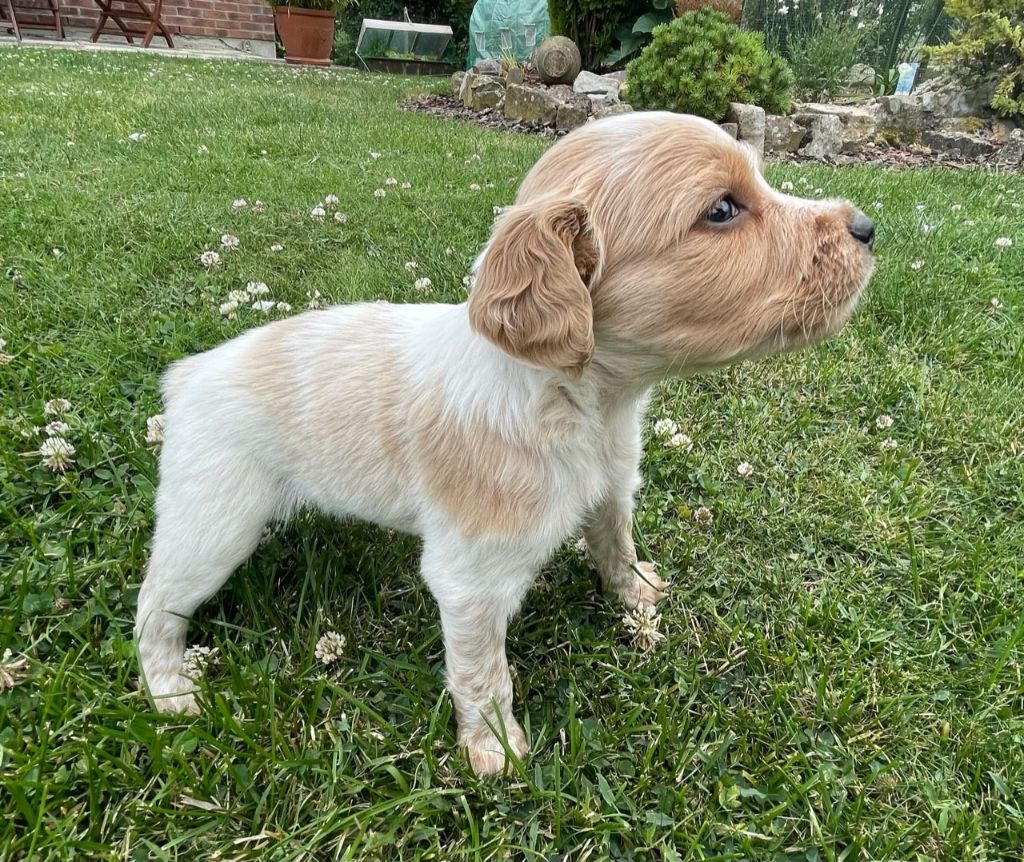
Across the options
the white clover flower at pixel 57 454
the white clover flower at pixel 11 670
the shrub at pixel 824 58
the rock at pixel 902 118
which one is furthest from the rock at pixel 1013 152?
the white clover flower at pixel 11 670

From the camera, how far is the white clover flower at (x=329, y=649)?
7.73ft

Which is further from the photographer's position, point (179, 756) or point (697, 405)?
point (697, 405)

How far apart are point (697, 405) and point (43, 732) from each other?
9.88 feet

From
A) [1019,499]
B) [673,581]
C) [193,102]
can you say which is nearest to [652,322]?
[673,581]

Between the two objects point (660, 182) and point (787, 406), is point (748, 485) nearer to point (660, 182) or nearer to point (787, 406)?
point (787, 406)

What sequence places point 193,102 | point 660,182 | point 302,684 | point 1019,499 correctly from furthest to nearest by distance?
point 193,102, point 1019,499, point 302,684, point 660,182

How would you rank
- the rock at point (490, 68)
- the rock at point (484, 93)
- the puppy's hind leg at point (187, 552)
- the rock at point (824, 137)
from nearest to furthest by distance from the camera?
the puppy's hind leg at point (187, 552) → the rock at point (824, 137) → the rock at point (484, 93) → the rock at point (490, 68)

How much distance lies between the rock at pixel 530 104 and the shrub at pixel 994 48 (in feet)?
16.5

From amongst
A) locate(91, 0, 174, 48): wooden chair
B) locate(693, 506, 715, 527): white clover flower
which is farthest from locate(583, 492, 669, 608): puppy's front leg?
locate(91, 0, 174, 48): wooden chair

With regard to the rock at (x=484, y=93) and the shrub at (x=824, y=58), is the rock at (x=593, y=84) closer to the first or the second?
the rock at (x=484, y=93)

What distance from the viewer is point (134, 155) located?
23.2 ft

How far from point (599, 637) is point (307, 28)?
20.9 metres

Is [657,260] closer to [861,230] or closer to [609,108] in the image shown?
[861,230]

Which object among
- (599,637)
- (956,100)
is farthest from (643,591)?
(956,100)
